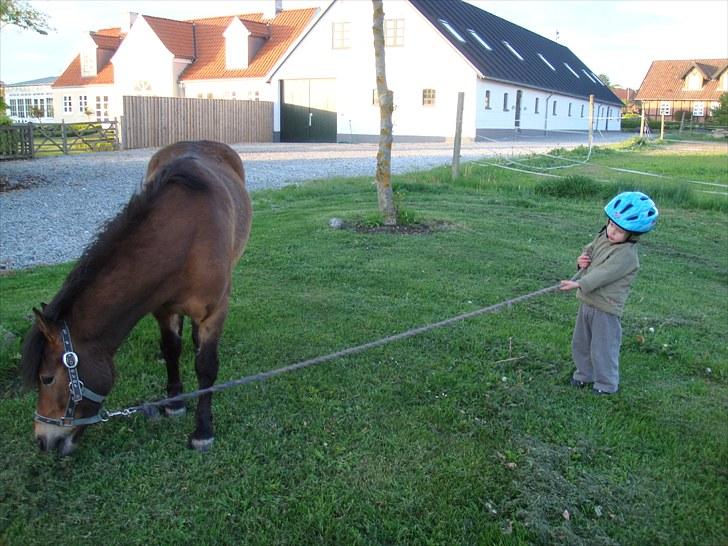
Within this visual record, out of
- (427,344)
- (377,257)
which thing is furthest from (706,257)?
(427,344)

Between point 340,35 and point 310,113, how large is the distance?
4440 millimetres

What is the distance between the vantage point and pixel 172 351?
4266 millimetres

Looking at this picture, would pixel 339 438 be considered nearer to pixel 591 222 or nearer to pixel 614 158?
pixel 591 222

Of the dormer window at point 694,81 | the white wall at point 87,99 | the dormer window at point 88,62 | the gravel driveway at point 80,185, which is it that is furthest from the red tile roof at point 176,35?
the dormer window at point 694,81

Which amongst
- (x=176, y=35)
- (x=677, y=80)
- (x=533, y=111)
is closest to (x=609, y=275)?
(x=533, y=111)

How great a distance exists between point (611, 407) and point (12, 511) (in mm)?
3536

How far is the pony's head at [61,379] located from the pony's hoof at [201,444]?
649 millimetres

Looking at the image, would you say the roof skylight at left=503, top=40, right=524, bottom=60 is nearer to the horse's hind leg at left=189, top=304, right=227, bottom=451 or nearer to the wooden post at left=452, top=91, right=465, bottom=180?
the wooden post at left=452, top=91, right=465, bottom=180

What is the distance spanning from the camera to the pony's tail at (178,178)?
143 inches

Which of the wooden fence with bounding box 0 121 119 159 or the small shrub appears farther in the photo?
the wooden fence with bounding box 0 121 119 159

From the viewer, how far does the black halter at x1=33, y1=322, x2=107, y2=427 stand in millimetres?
3096

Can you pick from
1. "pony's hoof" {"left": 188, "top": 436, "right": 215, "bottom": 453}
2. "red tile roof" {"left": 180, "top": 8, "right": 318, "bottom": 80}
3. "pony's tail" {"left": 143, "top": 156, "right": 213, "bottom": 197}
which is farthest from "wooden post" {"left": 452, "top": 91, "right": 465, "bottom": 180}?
"red tile roof" {"left": 180, "top": 8, "right": 318, "bottom": 80}

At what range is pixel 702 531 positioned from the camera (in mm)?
3172

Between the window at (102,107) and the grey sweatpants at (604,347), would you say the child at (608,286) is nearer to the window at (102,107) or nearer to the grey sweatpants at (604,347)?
the grey sweatpants at (604,347)
